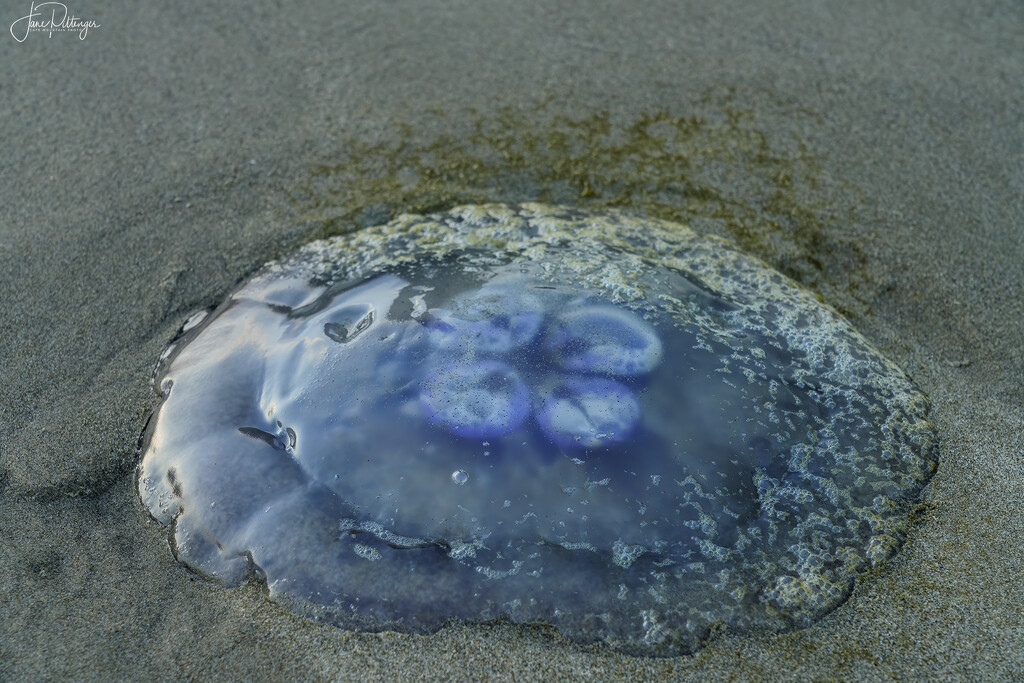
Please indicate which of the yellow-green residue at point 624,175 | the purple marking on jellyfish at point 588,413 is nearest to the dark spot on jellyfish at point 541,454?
the purple marking on jellyfish at point 588,413

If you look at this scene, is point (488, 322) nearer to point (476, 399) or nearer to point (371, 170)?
point (476, 399)

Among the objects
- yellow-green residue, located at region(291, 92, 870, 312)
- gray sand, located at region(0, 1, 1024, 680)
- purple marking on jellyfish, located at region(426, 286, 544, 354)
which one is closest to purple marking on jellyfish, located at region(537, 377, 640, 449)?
purple marking on jellyfish, located at region(426, 286, 544, 354)

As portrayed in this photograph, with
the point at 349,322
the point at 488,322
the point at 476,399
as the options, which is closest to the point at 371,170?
the point at 349,322

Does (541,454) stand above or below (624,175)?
below

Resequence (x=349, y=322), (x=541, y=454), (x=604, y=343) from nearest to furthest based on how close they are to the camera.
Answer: (x=541, y=454) < (x=604, y=343) < (x=349, y=322)

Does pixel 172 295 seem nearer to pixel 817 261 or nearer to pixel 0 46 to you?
pixel 0 46

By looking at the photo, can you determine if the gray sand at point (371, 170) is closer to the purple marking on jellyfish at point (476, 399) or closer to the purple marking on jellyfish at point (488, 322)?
the purple marking on jellyfish at point (476, 399)

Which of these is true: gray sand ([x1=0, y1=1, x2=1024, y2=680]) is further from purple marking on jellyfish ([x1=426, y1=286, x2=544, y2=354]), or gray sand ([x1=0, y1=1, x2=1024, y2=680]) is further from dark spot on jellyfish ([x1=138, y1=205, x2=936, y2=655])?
purple marking on jellyfish ([x1=426, y1=286, x2=544, y2=354])
